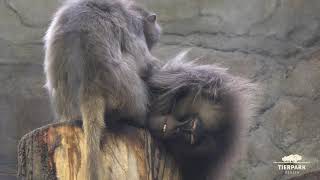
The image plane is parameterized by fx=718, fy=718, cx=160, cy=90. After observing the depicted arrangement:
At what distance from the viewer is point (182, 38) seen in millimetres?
5746

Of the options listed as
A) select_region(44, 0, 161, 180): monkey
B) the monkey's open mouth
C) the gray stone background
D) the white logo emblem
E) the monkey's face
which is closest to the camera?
select_region(44, 0, 161, 180): monkey

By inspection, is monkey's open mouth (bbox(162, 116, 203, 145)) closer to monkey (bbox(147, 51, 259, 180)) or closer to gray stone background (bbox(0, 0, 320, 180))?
monkey (bbox(147, 51, 259, 180))

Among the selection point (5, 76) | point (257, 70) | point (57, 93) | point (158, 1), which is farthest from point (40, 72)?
point (57, 93)

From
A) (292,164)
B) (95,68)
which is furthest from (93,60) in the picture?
(292,164)

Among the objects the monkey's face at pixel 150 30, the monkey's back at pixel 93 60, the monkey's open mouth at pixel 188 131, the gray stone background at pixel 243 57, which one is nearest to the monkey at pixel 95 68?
the monkey's back at pixel 93 60

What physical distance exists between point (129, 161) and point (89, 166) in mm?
261

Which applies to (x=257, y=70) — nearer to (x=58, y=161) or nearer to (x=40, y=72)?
(x=40, y=72)

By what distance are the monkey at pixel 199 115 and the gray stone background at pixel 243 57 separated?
5.64ft

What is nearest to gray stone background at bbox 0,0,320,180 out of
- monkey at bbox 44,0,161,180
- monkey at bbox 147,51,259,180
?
monkey at bbox 147,51,259,180

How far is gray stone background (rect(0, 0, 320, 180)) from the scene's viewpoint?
17.9 feet

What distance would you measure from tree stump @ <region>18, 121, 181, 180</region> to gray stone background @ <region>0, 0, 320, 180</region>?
2116 mm

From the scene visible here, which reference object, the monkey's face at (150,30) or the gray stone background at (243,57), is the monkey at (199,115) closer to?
the monkey's face at (150,30)

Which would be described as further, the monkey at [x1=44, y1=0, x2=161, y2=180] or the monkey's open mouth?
the monkey's open mouth

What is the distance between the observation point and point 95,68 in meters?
3.38
